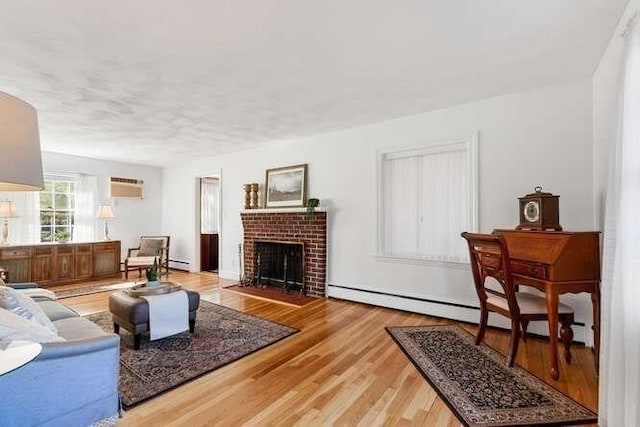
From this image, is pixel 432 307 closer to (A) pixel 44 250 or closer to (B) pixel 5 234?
(A) pixel 44 250

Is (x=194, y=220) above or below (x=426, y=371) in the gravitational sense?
above

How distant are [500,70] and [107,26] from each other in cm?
296

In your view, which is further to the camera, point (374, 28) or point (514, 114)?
point (514, 114)

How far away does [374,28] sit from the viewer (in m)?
2.01

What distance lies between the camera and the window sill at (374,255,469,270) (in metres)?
3.45

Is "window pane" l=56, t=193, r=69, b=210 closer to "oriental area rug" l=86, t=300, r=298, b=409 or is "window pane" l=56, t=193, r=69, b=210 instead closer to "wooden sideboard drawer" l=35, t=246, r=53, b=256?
"wooden sideboard drawer" l=35, t=246, r=53, b=256

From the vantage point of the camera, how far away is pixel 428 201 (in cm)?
379

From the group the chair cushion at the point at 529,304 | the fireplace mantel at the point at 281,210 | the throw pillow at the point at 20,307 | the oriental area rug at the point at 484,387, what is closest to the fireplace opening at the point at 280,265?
the fireplace mantel at the point at 281,210

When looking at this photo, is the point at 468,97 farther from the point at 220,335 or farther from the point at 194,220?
the point at 194,220

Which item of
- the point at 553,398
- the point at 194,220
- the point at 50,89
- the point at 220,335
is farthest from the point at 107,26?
the point at 194,220

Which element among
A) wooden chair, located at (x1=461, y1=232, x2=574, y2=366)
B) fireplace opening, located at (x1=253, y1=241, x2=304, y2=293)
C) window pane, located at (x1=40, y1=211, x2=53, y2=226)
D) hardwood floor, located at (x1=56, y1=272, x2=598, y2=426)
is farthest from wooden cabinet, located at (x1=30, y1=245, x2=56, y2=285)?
wooden chair, located at (x1=461, y1=232, x2=574, y2=366)

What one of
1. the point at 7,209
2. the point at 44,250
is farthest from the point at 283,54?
the point at 44,250

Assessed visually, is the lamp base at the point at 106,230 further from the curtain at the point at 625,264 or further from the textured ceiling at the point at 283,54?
the curtain at the point at 625,264

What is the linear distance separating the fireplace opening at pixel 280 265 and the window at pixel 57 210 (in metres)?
3.55
